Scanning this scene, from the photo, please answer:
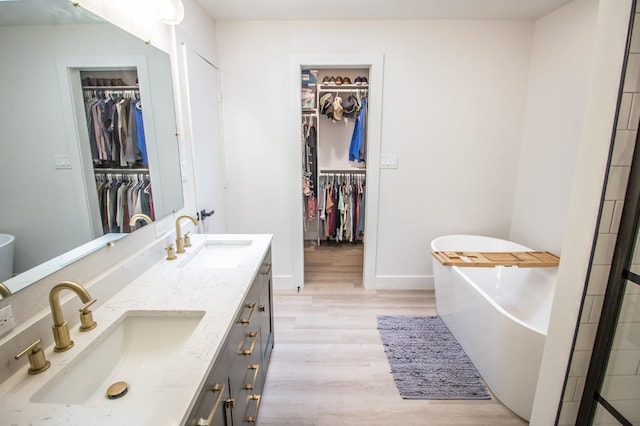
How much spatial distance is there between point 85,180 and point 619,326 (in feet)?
6.63

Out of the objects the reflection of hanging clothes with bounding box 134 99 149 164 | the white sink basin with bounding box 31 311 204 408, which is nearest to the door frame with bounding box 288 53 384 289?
the reflection of hanging clothes with bounding box 134 99 149 164

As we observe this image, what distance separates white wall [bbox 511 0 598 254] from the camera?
2.21m

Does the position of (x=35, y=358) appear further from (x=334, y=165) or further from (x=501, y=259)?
(x=334, y=165)

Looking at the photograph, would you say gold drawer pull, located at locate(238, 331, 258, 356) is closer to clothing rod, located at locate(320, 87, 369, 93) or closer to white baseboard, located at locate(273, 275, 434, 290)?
white baseboard, located at locate(273, 275, 434, 290)

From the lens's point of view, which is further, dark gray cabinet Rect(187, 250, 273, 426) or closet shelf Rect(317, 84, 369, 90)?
closet shelf Rect(317, 84, 369, 90)

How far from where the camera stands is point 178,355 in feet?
2.99

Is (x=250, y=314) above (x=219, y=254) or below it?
below

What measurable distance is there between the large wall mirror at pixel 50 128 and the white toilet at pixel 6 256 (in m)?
0.01

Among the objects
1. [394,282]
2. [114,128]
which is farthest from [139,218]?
[394,282]

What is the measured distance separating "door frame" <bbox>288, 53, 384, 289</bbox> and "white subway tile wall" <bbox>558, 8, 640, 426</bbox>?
1.91 metres

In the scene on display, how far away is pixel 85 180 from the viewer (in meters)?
1.17

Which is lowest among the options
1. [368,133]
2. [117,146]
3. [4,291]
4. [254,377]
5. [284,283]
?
[284,283]

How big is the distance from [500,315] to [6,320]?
2.09m

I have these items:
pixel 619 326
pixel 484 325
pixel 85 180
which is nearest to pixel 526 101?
pixel 484 325
